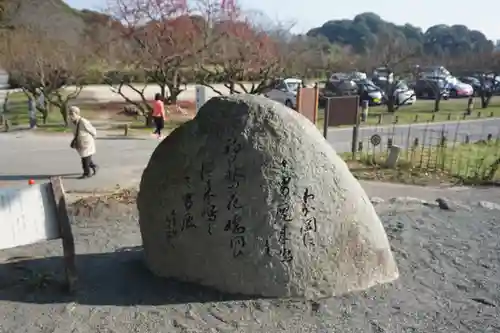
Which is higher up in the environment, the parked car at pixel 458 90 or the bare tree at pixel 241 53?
the bare tree at pixel 241 53

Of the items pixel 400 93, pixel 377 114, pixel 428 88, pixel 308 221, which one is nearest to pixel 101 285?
pixel 308 221

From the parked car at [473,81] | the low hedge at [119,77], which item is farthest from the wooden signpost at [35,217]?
the parked car at [473,81]

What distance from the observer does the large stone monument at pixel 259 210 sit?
15.9 feet

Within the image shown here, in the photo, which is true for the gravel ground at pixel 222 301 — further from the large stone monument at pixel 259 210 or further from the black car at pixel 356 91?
the black car at pixel 356 91

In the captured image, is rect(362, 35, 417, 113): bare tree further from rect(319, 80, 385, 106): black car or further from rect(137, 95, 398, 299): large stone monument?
rect(137, 95, 398, 299): large stone monument

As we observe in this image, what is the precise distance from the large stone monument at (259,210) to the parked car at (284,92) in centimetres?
1849

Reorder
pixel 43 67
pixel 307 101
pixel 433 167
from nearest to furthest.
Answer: pixel 433 167 < pixel 307 101 < pixel 43 67

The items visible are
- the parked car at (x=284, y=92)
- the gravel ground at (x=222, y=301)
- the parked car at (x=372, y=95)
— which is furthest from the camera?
the parked car at (x=372, y=95)

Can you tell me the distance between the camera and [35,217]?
4.95 meters

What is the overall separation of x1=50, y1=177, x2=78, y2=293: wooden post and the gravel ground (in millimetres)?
172

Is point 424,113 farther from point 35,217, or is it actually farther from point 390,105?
point 35,217

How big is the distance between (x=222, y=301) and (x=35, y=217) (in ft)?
6.37

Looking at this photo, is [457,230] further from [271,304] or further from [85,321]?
[85,321]

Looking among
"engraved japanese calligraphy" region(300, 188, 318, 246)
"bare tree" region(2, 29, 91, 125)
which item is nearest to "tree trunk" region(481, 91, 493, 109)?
"bare tree" region(2, 29, 91, 125)
